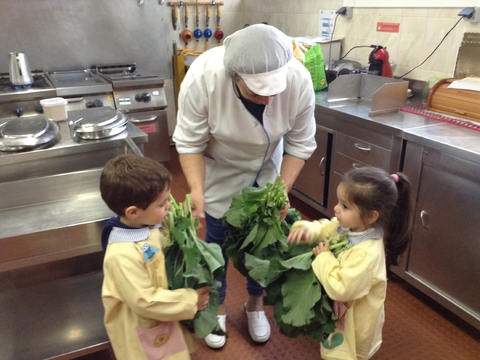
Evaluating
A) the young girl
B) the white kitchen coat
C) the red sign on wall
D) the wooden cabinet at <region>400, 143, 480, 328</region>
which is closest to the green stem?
the young girl

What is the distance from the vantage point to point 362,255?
1.12 metres

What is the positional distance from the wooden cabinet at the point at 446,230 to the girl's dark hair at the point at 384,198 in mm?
576

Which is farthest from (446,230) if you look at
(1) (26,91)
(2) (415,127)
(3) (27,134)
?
(1) (26,91)

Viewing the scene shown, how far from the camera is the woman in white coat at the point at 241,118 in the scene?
115 centimetres

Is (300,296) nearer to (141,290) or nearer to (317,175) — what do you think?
(141,290)

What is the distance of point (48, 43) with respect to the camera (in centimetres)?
336

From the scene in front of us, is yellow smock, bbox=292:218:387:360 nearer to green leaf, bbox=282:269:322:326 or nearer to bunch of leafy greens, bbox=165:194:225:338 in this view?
green leaf, bbox=282:269:322:326

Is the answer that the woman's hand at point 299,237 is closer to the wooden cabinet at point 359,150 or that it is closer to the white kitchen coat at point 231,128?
the white kitchen coat at point 231,128

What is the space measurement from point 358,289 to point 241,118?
65 centimetres

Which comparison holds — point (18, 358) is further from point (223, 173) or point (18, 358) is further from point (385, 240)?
point (385, 240)

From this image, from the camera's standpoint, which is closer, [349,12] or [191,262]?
[191,262]

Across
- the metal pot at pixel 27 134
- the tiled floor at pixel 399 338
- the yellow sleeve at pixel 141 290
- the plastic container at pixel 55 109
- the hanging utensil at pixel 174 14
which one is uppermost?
the hanging utensil at pixel 174 14

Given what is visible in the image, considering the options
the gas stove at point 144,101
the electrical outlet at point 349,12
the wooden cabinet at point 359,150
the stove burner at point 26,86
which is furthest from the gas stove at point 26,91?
the electrical outlet at point 349,12

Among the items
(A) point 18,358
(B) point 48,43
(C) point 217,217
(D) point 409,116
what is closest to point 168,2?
(B) point 48,43
